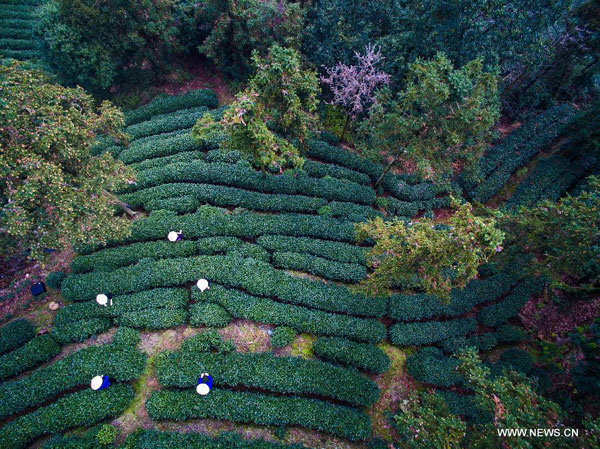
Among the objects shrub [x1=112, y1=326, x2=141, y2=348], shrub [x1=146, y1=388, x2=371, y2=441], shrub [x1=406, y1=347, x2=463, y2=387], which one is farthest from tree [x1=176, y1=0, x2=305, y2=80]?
shrub [x1=146, y1=388, x2=371, y2=441]

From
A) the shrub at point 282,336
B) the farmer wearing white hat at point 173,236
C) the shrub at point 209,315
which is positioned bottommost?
the shrub at point 209,315

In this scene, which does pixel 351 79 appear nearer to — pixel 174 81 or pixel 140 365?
pixel 174 81

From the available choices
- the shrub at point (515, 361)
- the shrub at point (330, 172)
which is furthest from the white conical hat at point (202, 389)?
the shrub at point (330, 172)

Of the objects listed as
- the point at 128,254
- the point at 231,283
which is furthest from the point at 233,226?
the point at 128,254

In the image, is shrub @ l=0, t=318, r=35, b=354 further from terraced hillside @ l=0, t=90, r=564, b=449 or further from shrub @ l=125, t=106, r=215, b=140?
shrub @ l=125, t=106, r=215, b=140

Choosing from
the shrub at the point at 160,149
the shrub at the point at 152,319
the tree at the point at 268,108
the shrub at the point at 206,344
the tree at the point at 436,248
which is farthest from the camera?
the shrub at the point at 160,149

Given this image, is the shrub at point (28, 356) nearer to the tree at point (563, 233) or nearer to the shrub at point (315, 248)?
the shrub at point (315, 248)

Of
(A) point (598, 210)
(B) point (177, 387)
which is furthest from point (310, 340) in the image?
(A) point (598, 210)
